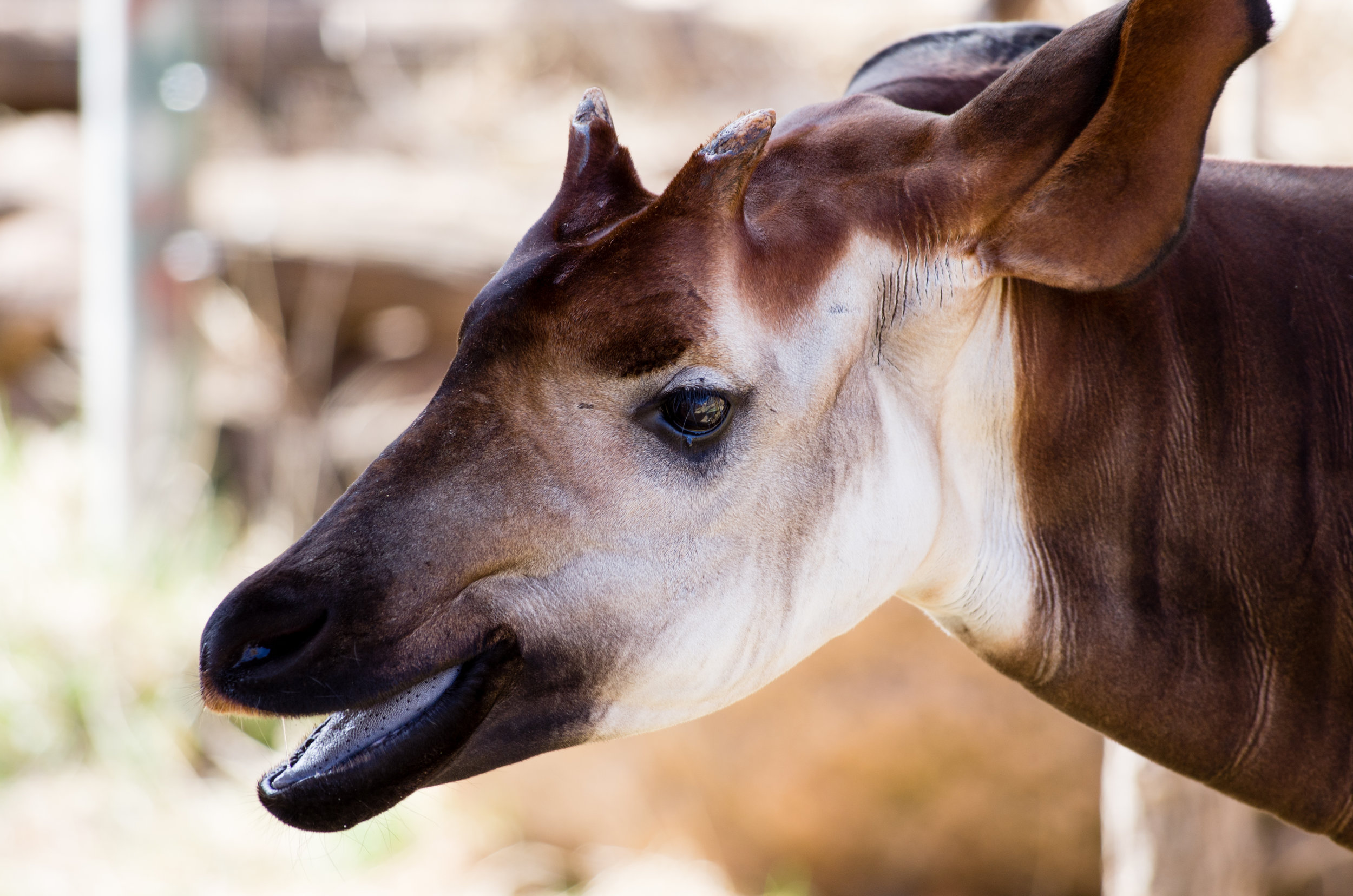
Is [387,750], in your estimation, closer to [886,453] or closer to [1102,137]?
[886,453]

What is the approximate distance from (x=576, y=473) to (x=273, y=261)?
17.4 feet

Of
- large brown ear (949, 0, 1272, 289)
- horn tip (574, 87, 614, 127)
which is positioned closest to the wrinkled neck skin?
large brown ear (949, 0, 1272, 289)

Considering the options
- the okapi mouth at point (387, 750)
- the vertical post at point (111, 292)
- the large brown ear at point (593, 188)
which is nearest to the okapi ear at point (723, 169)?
the large brown ear at point (593, 188)

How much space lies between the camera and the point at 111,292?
18.8 feet

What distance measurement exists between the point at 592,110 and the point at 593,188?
140 mm

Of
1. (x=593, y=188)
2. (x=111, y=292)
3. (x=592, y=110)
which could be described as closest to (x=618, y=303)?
(x=593, y=188)

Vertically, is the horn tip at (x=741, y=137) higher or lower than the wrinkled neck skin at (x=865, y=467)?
higher

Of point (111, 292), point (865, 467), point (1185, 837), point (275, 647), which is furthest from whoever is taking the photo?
point (111, 292)

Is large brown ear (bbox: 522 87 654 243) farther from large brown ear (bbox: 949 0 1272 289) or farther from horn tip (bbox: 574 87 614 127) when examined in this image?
large brown ear (bbox: 949 0 1272 289)

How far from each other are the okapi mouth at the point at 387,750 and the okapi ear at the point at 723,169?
61 centimetres

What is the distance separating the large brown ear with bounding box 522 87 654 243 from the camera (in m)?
1.72

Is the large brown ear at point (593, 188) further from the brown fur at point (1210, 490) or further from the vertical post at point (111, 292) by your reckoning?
the vertical post at point (111, 292)

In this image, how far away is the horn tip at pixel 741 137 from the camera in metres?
1.60

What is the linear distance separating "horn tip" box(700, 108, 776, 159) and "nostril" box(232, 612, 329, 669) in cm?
75
